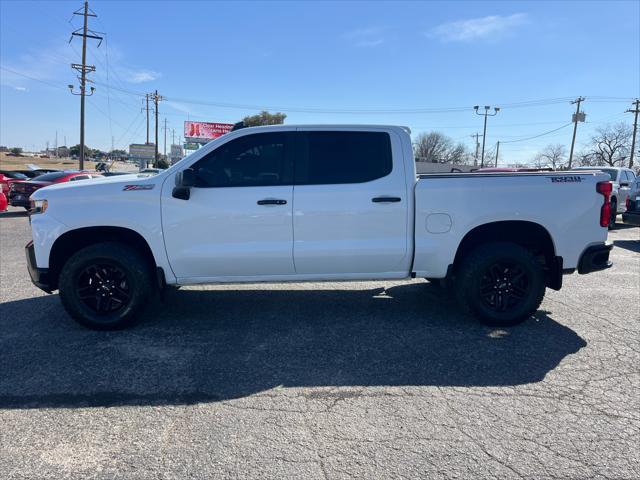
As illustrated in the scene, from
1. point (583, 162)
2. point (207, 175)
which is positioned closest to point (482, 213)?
point (207, 175)

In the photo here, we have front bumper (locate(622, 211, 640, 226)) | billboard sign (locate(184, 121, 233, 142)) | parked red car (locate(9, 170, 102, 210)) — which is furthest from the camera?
billboard sign (locate(184, 121, 233, 142))

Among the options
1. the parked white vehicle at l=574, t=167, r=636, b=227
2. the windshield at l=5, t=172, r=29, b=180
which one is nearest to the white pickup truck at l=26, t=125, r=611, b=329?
the parked white vehicle at l=574, t=167, r=636, b=227

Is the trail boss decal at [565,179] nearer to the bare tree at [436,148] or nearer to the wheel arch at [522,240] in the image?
the wheel arch at [522,240]

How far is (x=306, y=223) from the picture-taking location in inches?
181

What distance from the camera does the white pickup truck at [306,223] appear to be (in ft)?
14.9

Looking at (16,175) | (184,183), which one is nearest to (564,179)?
(184,183)

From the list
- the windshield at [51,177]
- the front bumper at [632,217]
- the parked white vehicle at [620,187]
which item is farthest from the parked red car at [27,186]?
the parked white vehicle at [620,187]

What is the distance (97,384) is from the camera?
3.55 metres

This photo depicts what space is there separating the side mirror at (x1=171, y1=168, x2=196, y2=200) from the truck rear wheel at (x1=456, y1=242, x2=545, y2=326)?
2.94 meters

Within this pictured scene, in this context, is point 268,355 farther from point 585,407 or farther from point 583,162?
point 583,162

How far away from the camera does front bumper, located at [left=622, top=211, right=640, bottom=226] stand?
11.5m

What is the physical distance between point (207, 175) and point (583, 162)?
81.3 metres

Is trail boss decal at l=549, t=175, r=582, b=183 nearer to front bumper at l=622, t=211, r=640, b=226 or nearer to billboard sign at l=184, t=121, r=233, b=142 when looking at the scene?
front bumper at l=622, t=211, r=640, b=226

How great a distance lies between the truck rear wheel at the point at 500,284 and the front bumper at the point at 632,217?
8.88m
